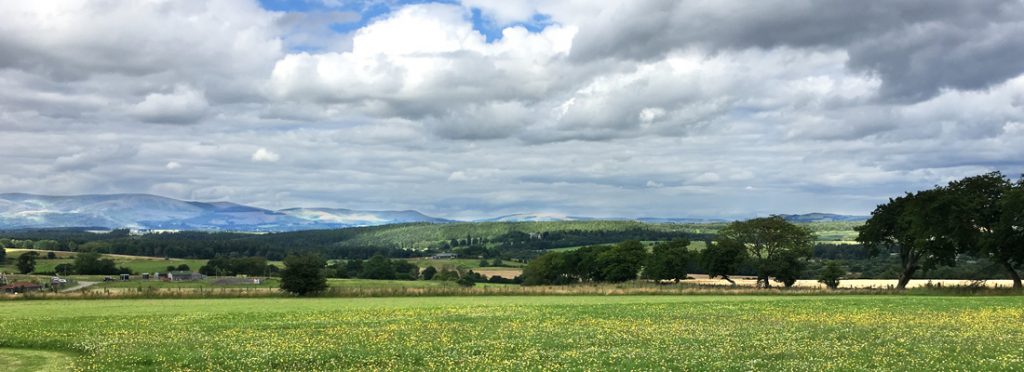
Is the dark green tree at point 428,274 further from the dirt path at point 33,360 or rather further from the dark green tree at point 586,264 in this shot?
the dirt path at point 33,360

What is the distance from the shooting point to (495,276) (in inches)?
6599

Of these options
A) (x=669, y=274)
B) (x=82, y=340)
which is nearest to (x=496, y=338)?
(x=82, y=340)

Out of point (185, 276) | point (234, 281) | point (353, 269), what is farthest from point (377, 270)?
point (185, 276)

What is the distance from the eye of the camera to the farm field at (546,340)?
23328mm

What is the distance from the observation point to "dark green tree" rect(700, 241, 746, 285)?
361 ft

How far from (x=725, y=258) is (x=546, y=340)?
285 feet

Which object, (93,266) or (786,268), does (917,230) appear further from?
(93,266)

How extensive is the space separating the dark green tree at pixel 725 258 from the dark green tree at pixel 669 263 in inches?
→ 212

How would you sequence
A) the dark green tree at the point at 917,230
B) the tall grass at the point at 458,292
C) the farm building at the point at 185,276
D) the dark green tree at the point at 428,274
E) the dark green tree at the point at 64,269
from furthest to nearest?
the dark green tree at the point at 428,274, the dark green tree at the point at 64,269, the farm building at the point at 185,276, the dark green tree at the point at 917,230, the tall grass at the point at 458,292

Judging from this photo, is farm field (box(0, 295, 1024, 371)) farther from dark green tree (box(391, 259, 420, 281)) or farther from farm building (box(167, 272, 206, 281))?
dark green tree (box(391, 259, 420, 281))

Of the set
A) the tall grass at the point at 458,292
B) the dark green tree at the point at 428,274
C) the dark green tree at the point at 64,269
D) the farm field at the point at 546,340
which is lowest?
the dark green tree at the point at 428,274

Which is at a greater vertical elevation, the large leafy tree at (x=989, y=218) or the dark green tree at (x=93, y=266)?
the large leafy tree at (x=989, y=218)

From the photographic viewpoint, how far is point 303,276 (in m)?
79.9

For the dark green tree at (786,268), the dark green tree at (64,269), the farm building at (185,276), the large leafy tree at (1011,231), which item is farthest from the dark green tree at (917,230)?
the dark green tree at (64,269)
